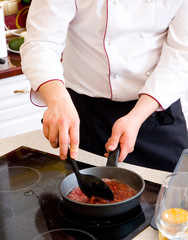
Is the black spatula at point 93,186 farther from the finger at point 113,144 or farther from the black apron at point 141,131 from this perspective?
the black apron at point 141,131

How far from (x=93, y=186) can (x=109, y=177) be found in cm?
11

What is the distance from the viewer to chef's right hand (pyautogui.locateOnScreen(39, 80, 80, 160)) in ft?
3.33

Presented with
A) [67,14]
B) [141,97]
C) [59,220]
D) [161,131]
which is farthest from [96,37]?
[59,220]

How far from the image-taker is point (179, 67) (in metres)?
1.32

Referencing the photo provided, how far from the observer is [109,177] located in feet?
3.54

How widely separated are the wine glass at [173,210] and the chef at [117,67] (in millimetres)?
325

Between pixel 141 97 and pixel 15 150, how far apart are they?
42 centimetres

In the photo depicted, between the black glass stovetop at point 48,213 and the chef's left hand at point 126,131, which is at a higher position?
the chef's left hand at point 126,131

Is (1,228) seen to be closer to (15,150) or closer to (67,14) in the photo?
(15,150)

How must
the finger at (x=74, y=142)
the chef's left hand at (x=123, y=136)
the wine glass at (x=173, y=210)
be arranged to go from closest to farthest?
the wine glass at (x=173, y=210), the finger at (x=74, y=142), the chef's left hand at (x=123, y=136)

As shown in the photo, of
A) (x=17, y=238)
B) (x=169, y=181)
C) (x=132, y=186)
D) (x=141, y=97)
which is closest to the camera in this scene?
(x=169, y=181)

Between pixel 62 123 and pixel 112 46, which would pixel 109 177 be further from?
pixel 112 46

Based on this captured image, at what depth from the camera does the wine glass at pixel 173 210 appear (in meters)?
0.77

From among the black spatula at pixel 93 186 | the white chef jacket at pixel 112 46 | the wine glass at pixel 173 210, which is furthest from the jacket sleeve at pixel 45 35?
the wine glass at pixel 173 210
